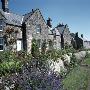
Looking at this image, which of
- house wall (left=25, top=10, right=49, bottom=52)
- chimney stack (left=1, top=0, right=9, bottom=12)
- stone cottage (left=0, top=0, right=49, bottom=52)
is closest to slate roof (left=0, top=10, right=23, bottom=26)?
stone cottage (left=0, top=0, right=49, bottom=52)

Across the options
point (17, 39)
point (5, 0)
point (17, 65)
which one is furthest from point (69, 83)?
point (5, 0)

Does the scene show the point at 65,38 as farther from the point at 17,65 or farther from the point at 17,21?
the point at 17,65

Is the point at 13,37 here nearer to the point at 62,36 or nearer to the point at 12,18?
the point at 12,18

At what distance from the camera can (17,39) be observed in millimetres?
36344

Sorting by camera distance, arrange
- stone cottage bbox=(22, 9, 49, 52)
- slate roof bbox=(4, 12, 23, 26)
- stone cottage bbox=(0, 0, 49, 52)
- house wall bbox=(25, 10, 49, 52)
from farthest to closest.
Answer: house wall bbox=(25, 10, 49, 52) → stone cottage bbox=(22, 9, 49, 52) → slate roof bbox=(4, 12, 23, 26) → stone cottage bbox=(0, 0, 49, 52)

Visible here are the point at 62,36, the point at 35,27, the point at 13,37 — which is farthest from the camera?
the point at 62,36

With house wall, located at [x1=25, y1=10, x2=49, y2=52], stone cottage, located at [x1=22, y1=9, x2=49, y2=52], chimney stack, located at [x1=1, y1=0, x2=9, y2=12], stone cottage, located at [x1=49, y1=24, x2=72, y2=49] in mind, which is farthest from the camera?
stone cottage, located at [x1=49, y1=24, x2=72, y2=49]

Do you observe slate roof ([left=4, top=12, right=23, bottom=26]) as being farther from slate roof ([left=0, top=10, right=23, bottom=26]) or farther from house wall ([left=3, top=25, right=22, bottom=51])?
house wall ([left=3, top=25, right=22, bottom=51])

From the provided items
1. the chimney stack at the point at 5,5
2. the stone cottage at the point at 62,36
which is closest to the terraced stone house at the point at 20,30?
the chimney stack at the point at 5,5

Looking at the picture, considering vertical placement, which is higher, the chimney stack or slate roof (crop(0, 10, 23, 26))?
the chimney stack

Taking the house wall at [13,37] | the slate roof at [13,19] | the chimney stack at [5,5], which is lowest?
the house wall at [13,37]

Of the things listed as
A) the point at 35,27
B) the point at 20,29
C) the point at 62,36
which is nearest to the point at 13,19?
the point at 20,29

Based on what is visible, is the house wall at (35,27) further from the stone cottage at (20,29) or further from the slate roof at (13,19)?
the slate roof at (13,19)

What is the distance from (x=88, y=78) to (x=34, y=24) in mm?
23654
